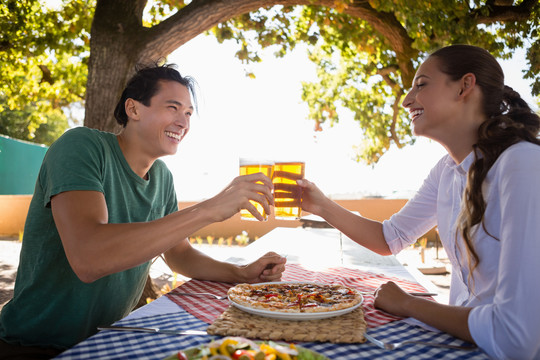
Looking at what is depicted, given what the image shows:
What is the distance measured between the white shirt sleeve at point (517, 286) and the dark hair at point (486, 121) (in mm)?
208

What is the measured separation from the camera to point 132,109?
231 centimetres

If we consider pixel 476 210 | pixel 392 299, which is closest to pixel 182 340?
pixel 392 299

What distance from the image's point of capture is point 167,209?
2.54 meters

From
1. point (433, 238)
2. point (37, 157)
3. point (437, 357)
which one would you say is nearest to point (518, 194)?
point (437, 357)

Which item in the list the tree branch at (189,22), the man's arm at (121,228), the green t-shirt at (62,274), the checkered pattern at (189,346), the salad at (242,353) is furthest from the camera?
the tree branch at (189,22)

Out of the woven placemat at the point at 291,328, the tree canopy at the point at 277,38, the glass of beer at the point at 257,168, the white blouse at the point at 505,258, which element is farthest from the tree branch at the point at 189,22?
the woven placemat at the point at 291,328

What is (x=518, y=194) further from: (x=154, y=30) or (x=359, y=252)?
(x=154, y=30)

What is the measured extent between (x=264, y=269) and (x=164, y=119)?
3.13ft

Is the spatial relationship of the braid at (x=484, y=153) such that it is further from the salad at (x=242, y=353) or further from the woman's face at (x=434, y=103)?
the salad at (x=242, y=353)

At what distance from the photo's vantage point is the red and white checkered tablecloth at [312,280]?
1496 mm

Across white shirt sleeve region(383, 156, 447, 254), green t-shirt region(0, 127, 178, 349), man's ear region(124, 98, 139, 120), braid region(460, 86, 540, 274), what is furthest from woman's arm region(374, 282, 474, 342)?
man's ear region(124, 98, 139, 120)

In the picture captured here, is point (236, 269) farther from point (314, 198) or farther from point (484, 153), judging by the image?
point (484, 153)

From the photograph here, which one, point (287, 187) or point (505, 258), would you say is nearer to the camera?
point (505, 258)

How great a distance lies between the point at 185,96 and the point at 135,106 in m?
0.28
